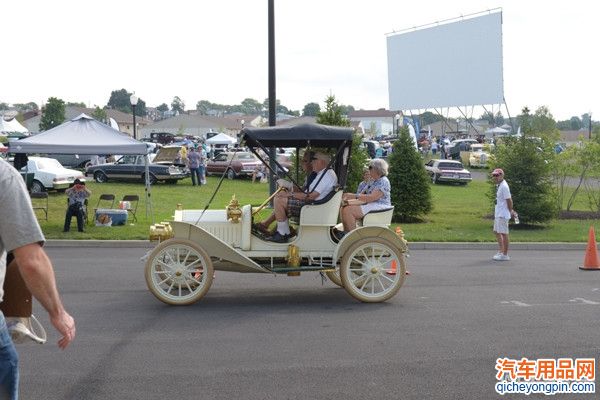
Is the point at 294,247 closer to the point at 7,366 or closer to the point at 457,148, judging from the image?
the point at 7,366

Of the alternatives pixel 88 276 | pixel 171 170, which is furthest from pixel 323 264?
pixel 171 170

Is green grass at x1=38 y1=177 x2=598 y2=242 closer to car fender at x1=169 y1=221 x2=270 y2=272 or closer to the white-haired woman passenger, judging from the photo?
the white-haired woman passenger

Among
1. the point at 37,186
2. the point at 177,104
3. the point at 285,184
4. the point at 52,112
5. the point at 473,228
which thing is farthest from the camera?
the point at 177,104

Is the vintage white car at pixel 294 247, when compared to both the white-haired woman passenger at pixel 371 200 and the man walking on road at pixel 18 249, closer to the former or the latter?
the white-haired woman passenger at pixel 371 200

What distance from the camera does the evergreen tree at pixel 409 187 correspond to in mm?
20141

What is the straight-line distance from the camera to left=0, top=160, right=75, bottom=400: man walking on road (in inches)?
134

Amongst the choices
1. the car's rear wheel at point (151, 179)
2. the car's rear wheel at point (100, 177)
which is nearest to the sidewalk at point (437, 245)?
the car's rear wheel at point (151, 179)

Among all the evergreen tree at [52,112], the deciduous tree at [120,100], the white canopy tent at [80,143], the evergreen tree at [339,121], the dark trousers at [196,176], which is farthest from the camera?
the deciduous tree at [120,100]

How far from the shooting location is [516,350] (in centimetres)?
703

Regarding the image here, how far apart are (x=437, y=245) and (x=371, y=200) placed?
6.38 m

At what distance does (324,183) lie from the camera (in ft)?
31.2

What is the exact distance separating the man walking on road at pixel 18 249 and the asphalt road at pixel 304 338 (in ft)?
7.51

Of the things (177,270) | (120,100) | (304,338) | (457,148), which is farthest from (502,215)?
(120,100)

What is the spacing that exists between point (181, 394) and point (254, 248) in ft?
12.4
